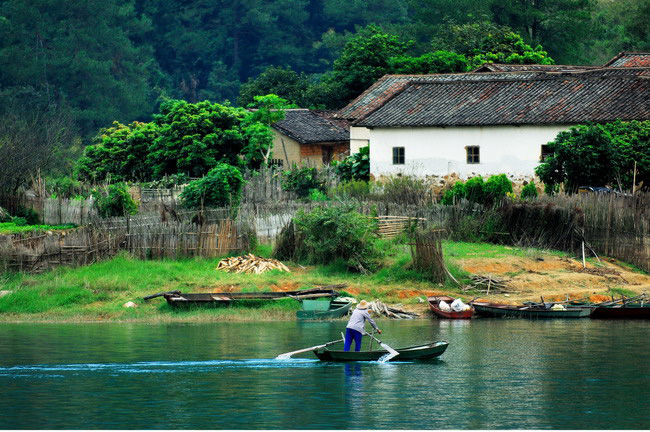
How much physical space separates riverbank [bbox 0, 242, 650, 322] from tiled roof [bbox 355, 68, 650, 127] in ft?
29.7

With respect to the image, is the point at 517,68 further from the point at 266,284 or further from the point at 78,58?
the point at 78,58

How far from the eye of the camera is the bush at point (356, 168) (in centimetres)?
5112

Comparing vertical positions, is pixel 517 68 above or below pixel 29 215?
above

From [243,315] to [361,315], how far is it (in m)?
7.84

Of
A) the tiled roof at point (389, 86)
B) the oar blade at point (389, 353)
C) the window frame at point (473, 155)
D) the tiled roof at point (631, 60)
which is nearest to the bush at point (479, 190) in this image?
the window frame at point (473, 155)

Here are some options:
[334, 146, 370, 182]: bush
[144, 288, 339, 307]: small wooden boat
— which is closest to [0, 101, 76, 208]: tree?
[334, 146, 370, 182]: bush

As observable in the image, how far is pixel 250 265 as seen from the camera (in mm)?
38062

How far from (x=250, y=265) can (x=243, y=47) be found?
60714 mm

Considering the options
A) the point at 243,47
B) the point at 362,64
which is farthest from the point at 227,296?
the point at 243,47

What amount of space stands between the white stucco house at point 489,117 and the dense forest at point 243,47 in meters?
14.6

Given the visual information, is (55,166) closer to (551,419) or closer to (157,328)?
(157,328)

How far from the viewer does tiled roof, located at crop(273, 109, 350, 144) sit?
60031 millimetres

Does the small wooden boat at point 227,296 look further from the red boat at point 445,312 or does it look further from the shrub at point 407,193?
the shrub at point 407,193

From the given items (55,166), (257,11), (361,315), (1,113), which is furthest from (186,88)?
(361,315)
